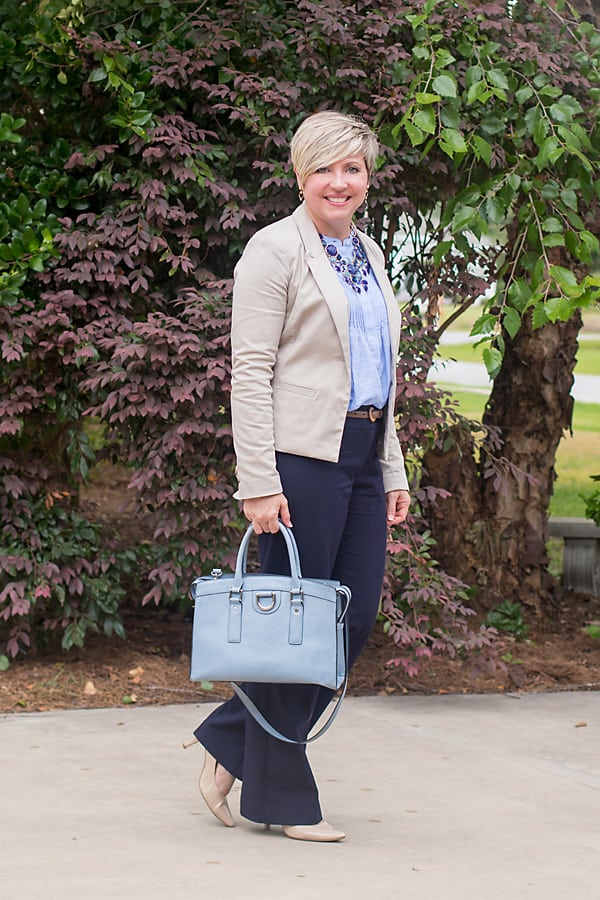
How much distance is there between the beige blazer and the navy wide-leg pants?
8 cm

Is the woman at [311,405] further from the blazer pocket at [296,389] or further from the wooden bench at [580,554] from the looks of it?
the wooden bench at [580,554]

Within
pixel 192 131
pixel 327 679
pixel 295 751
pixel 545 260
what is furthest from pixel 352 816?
pixel 192 131

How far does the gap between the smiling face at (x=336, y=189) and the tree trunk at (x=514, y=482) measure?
2.87 m

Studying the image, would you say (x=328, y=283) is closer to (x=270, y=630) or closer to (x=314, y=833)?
(x=270, y=630)

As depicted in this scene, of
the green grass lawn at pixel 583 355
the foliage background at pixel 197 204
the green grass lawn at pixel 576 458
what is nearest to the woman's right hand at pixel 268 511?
the foliage background at pixel 197 204

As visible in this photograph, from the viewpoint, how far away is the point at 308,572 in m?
3.68

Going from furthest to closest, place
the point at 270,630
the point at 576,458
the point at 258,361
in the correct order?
1. the point at 576,458
2. the point at 258,361
3. the point at 270,630

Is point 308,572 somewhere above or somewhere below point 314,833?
above

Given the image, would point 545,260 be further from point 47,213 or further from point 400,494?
point 47,213

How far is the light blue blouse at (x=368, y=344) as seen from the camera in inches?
144

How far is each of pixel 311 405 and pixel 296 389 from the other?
0.06m

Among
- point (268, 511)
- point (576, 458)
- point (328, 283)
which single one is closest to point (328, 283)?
point (328, 283)

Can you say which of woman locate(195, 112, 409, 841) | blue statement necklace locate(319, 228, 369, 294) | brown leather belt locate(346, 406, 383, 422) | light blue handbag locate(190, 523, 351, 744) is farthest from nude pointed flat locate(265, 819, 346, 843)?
blue statement necklace locate(319, 228, 369, 294)

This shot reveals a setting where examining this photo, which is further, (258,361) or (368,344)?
(368,344)
